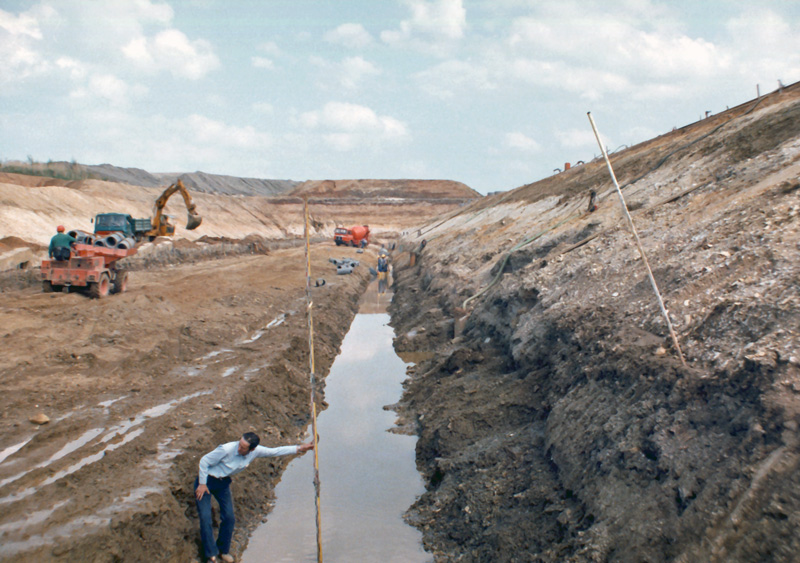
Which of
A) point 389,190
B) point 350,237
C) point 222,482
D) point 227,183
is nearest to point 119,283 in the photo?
point 222,482

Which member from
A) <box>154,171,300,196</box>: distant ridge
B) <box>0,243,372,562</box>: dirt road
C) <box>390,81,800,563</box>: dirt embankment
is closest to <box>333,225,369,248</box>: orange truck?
<box>0,243,372,562</box>: dirt road

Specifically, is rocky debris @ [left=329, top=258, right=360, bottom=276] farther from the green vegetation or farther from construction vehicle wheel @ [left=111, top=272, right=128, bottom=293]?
the green vegetation

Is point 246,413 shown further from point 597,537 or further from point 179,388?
point 597,537

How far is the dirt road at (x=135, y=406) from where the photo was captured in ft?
18.6

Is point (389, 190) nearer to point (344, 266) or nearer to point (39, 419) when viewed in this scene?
point (344, 266)

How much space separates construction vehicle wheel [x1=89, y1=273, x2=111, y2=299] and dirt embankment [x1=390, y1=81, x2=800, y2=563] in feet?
30.0

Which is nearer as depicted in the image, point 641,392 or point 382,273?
point 641,392

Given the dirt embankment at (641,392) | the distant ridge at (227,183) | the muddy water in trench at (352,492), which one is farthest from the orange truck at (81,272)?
the distant ridge at (227,183)

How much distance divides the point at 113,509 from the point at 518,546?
4.21 meters

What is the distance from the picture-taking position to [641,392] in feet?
21.1

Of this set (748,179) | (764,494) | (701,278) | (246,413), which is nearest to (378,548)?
(246,413)

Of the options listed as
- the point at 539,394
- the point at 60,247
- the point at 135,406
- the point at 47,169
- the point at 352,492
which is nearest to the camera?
the point at 352,492

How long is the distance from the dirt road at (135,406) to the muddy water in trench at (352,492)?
0.45m

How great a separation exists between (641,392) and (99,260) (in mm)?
14527
